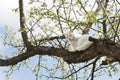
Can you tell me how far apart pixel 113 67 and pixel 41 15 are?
6.53 ft

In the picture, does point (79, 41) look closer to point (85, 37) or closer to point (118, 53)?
point (85, 37)

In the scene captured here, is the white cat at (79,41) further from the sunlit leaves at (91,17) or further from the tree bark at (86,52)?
the sunlit leaves at (91,17)

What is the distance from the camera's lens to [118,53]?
6.08 meters

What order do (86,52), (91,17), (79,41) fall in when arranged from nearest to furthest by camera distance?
(86,52) → (91,17) → (79,41)

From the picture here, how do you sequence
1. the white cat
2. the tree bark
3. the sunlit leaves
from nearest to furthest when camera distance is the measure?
the tree bark
the white cat
the sunlit leaves

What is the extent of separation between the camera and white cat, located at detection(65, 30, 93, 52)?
255 inches

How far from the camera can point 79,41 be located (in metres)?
7.02

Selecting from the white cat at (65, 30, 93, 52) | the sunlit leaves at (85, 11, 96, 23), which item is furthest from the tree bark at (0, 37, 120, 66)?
the sunlit leaves at (85, 11, 96, 23)

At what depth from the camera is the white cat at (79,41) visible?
6471 mm

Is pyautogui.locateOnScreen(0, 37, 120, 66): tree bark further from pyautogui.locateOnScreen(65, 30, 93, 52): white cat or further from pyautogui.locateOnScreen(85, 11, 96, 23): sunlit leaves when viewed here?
pyautogui.locateOnScreen(85, 11, 96, 23): sunlit leaves

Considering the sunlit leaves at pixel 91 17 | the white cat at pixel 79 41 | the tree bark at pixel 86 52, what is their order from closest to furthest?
1. the tree bark at pixel 86 52
2. the white cat at pixel 79 41
3. the sunlit leaves at pixel 91 17

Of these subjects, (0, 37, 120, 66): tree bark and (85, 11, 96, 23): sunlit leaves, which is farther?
(85, 11, 96, 23): sunlit leaves

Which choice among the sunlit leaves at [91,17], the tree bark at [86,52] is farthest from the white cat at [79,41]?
the sunlit leaves at [91,17]

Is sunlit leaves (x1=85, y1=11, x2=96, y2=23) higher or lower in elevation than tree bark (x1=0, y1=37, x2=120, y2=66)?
higher
